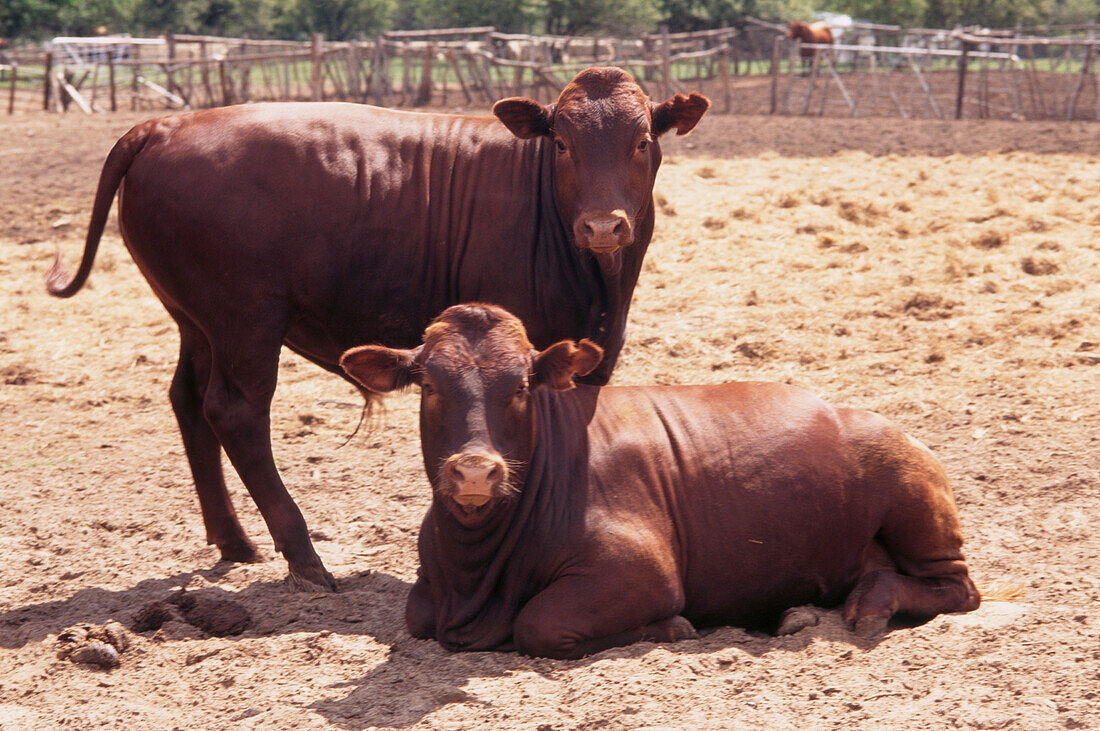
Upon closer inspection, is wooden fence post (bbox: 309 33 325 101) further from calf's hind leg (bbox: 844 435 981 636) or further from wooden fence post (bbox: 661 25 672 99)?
calf's hind leg (bbox: 844 435 981 636)

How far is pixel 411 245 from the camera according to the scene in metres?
4.94

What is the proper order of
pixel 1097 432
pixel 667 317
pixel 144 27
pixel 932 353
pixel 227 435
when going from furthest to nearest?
pixel 144 27
pixel 667 317
pixel 932 353
pixel 1097 432
pixel 227 435

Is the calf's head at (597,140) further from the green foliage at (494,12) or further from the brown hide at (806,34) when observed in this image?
the green foliage at (494,12)

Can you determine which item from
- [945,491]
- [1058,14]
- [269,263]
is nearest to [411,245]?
[269,263]

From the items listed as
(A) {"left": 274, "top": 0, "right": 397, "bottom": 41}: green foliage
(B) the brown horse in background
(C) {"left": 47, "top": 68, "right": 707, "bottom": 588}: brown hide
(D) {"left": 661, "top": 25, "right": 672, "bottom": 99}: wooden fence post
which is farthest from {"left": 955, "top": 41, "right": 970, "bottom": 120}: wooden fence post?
(A) {"left": 274, "top": 0, "right": 397, "bottom": 41}: green foliage

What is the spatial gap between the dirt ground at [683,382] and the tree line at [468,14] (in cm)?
3394

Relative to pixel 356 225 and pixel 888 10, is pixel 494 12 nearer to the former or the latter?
pixel 888 10

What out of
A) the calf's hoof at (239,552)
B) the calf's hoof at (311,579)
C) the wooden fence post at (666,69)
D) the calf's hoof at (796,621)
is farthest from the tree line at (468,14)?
the calf's hoof at (796,621)

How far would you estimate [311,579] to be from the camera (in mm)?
4852

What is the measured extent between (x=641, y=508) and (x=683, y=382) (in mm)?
3002

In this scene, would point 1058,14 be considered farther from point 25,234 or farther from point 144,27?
point 25,234

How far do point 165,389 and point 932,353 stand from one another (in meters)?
4.92

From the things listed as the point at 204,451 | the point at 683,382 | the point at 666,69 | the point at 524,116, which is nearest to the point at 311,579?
the point at 204,451

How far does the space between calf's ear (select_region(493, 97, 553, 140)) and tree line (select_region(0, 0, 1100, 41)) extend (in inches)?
1570
